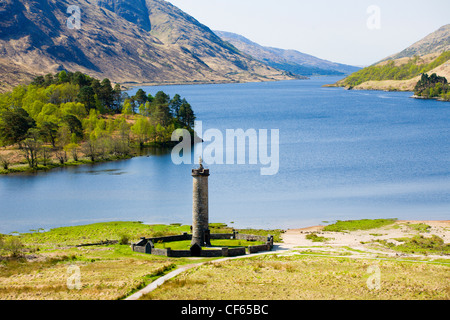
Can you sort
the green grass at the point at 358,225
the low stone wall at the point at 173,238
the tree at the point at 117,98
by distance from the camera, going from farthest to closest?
1. the tree at the point at 117,98
2. the green grass at the point at 358,225
3. the low stone wall at the point at 173,238

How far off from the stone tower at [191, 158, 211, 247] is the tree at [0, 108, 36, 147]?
8248 cm

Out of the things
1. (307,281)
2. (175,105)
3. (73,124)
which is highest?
(175,105)

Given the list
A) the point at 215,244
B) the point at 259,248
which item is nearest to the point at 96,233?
the point at 215,244

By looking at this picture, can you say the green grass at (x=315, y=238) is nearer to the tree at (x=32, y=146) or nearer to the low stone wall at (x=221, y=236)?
the low stone wall at (x=221, y=236)

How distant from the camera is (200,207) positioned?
53.2 metres

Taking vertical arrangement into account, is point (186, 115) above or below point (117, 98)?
below

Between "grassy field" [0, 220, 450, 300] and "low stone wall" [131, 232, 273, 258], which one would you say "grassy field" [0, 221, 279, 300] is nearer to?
"grassy field" [0, 220, 450, 300]

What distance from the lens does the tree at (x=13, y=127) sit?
404 ft

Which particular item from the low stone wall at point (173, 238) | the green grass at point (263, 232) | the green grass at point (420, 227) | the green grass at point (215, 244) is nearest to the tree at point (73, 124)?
the green grass at point (263, 232)

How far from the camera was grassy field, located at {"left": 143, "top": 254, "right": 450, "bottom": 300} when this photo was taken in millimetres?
38438

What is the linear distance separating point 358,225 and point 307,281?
29.3m

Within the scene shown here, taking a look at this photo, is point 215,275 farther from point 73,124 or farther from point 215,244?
point 73,124

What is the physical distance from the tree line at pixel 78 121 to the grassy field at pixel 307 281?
82.1 m
